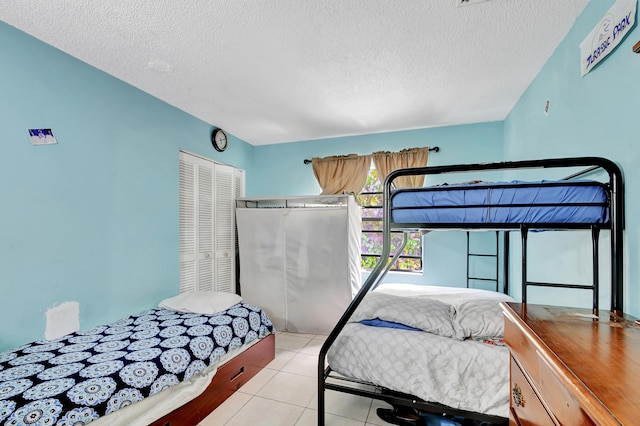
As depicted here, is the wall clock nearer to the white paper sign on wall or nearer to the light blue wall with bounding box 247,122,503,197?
the light blue wall with bounding box 247,122,503,197

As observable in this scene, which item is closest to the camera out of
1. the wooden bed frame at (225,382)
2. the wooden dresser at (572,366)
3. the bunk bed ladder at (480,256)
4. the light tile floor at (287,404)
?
the wooden dresser at (572,366)

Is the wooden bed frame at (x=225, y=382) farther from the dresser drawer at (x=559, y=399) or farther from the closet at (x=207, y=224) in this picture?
the dresser drawer at (x=559, y=399)

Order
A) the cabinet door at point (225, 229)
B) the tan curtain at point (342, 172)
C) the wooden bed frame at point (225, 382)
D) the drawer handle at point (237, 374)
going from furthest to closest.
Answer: the tan curtain at point (342, 172) → the cabinet door at point (225, 229) → the drawer handle at point (237, 374) → the wooden bed frame at point (225, 382)

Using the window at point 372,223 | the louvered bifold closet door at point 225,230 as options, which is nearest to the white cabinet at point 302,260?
the louvered bifold closet door at point 225,230

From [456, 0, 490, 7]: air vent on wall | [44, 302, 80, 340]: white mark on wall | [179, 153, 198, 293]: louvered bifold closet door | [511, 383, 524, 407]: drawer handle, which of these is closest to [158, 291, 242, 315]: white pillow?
[179, 153, 198, 293]: louvered bifold closet door

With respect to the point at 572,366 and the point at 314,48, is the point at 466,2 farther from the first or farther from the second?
the point at 572,366

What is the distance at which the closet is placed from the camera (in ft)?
10.2

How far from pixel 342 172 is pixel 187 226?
6.51 feet

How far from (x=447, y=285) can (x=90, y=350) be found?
11.0 ft

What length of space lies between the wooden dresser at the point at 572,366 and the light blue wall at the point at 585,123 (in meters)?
0.53

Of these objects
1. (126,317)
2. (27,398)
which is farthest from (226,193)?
(27,398)

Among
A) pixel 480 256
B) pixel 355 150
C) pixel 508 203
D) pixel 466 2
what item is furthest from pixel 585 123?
pixel 355 150

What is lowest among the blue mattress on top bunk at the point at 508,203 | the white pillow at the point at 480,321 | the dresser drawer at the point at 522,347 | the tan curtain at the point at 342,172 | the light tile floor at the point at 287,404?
the light tile floor at the point at 287,404

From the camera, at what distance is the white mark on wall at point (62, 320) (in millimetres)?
1944
